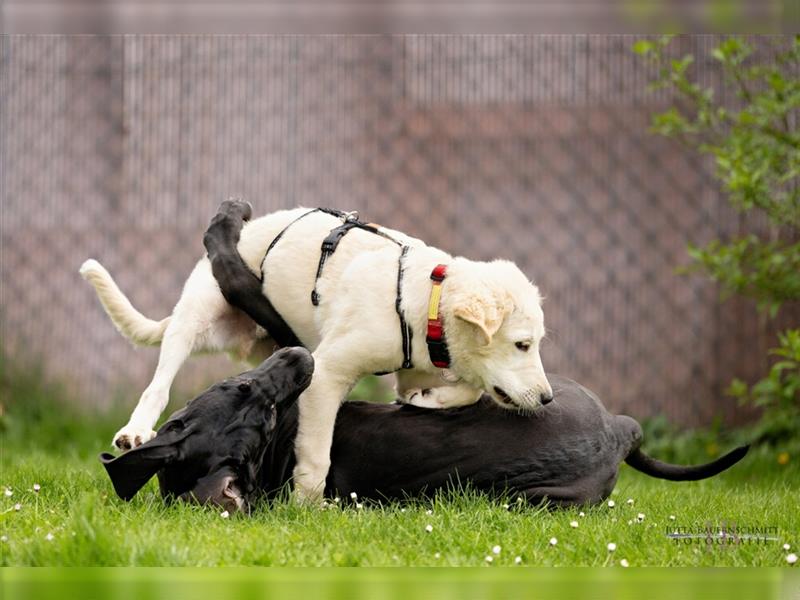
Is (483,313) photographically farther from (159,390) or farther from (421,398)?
(159,390)

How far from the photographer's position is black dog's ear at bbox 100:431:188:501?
376 centimetres

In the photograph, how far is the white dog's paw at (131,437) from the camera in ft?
13.3

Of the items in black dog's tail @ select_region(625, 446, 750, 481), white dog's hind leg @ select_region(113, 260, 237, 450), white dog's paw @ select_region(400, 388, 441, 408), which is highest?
white dog's hind leg @ select_region(113, 260, 237, 450)

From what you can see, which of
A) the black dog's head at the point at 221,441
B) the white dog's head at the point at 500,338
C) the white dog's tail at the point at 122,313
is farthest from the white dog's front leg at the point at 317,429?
the white dog's tail at the point at 122,313

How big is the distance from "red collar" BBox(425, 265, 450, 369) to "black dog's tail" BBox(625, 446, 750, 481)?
996 millimetres

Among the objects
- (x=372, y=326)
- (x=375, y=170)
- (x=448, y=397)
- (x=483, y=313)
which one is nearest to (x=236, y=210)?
(x=372, y=326)

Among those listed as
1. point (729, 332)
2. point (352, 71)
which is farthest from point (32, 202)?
point (729, 332)

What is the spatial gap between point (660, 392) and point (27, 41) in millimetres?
5686

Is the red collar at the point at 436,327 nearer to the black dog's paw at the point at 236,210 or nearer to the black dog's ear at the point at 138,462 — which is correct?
the black dog's ear at the point at 138,462

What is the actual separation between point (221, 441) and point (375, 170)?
438cm

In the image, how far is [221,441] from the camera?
3.99m

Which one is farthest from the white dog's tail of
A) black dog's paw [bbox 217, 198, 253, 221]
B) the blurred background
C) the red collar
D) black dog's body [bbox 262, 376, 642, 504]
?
the blurred background

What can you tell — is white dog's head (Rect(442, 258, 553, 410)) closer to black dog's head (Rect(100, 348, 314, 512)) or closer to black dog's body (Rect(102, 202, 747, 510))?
black dog's body (Rect(102, 202, 747, 510))

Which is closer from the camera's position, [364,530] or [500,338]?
[364,530]
